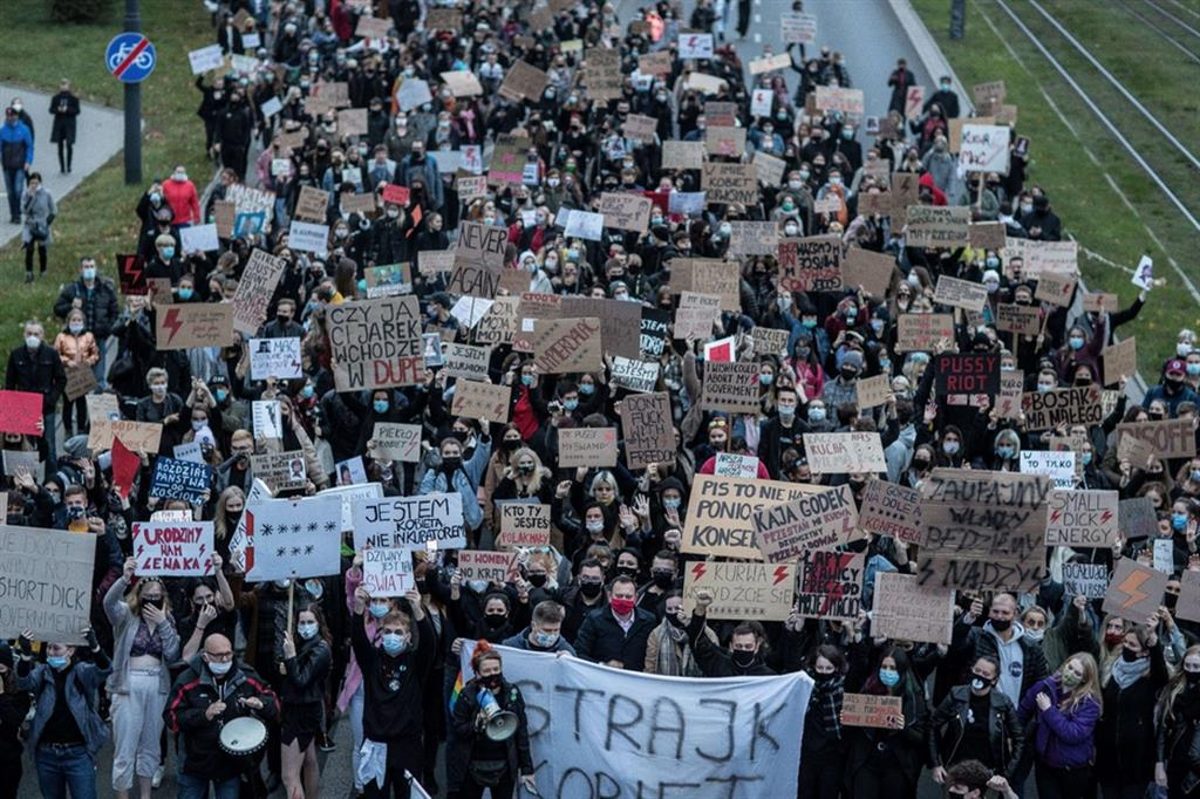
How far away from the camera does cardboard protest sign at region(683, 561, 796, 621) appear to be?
1423 cm

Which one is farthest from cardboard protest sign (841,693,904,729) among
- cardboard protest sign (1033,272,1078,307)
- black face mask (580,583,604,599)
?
cardboard protest sign (1033,272,1078,307)

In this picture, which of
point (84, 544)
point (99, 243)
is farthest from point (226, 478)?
point (99, 243)

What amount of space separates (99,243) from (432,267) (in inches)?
333

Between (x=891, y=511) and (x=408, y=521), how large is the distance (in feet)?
11.2

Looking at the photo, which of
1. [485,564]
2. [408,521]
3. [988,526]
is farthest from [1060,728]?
[408,521]

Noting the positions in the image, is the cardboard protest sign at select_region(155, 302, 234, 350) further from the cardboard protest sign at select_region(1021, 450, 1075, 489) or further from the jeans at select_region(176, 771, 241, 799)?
the cardboard protest sign at select_region(1021, 450, 1075, 489)

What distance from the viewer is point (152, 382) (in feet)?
59.6

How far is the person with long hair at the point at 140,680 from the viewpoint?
44.9 ft

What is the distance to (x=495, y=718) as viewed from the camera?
1271 cm

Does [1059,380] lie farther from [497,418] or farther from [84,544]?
[84,544]

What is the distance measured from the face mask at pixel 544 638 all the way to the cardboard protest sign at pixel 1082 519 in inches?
155

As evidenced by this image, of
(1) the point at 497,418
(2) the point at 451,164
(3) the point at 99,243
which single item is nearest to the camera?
(1) the point at 497,418

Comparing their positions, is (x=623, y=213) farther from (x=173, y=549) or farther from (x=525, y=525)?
(x=173, y=549)

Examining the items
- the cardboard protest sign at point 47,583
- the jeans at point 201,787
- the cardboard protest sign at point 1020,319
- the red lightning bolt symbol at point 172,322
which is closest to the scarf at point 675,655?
the jeans at point 201,787
